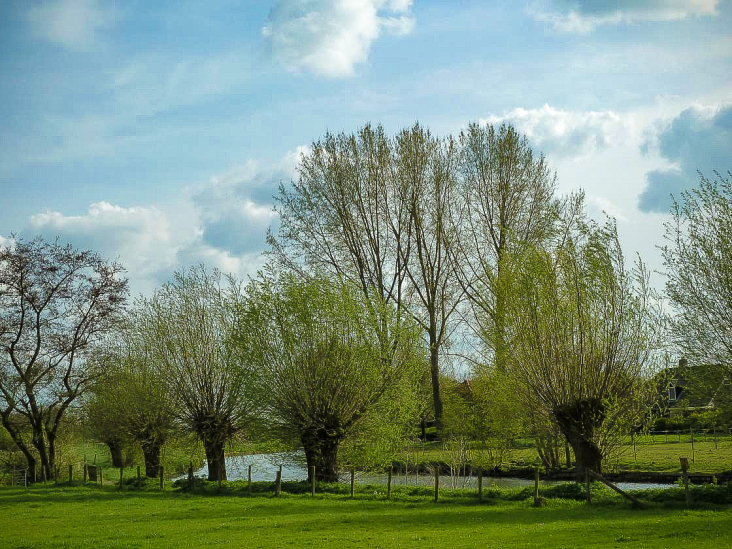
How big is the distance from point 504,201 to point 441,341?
8.92 m

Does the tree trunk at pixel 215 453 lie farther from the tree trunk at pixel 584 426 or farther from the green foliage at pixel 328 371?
the tree trunk at pixel 584 426

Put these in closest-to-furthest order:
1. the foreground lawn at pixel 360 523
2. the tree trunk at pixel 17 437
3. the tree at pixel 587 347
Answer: the foreground lawn at pixel 360 523 → the tree at pixel 587 347 → the tree trunk at pixel 17 437

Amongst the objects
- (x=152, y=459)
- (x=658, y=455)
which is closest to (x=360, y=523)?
(x=152, y=459)

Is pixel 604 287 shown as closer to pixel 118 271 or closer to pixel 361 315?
pixel 361 315

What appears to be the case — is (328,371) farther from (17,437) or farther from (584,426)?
(17,437)

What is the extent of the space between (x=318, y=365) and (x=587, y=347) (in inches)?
433

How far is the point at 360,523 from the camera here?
1970cm

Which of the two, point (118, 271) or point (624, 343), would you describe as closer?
point (624, 343)

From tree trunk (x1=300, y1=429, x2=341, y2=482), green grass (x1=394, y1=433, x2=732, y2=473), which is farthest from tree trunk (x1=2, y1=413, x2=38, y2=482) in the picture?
green grass (x1=394, y1=433, x2=732, y2=473)

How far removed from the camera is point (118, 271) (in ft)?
128

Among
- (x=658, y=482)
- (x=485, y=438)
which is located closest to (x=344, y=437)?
(x=485, y=438)

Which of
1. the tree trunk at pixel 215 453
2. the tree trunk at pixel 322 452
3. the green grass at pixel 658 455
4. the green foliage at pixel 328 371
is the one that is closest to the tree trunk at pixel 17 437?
the tree trunk at pixel 215 453

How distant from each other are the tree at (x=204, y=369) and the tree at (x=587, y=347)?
13828 millimetres

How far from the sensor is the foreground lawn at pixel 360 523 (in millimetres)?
Answer: 15766
